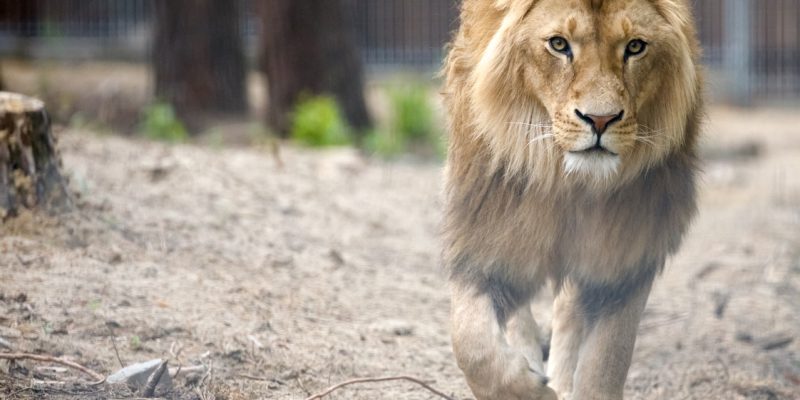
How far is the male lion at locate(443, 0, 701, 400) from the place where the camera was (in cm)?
322

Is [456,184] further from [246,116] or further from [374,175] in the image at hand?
[246,116]


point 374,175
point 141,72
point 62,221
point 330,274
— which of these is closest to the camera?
point 62,221

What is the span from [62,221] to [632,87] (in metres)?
2.47

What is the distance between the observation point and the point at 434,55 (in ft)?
49.4

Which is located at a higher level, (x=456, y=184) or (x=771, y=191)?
(x=456, y=184)

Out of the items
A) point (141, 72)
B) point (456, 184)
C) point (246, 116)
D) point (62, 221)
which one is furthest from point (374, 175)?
point (141, 72)

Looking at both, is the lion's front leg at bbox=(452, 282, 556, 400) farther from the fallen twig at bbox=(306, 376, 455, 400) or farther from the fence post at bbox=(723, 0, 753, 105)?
the fence post at bbox=(723, 0, 753, 105)

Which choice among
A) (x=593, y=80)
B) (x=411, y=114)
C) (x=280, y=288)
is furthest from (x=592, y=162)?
(x=411, y=114)

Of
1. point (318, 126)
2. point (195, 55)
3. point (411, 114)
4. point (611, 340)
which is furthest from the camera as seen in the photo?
point (411, 114)

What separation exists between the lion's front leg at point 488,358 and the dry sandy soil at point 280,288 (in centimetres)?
55

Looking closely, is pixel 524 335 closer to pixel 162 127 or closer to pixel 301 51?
pixel 162 127

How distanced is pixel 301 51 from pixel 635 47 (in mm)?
5976

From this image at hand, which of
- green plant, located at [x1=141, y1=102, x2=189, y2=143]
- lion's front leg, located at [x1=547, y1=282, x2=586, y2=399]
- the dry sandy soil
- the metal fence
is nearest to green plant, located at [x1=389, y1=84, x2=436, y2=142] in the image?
green plant, located at [x1=141, y1=102, x2=189, y2=143]

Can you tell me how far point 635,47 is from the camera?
10.7 ft
